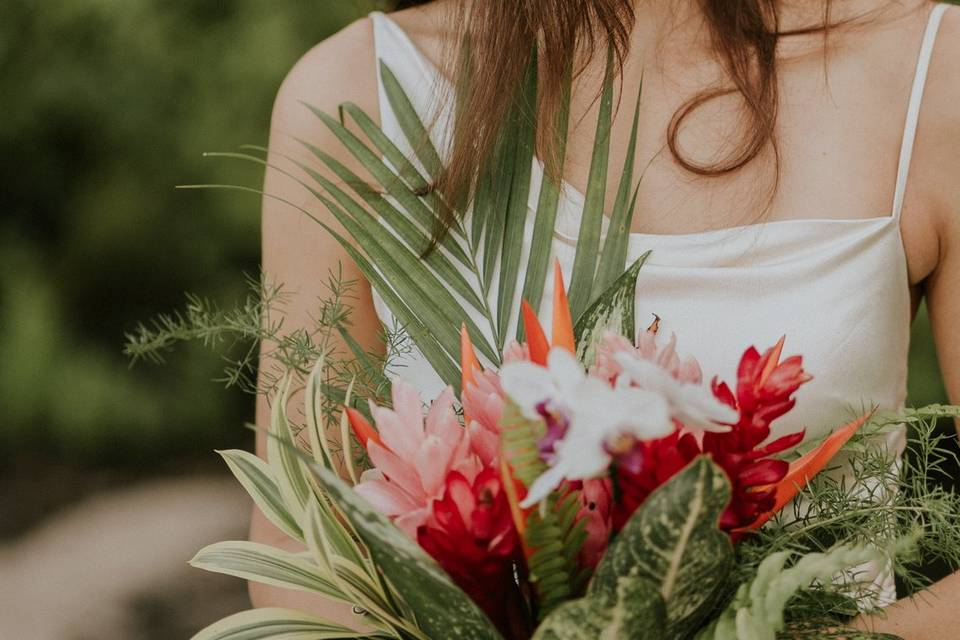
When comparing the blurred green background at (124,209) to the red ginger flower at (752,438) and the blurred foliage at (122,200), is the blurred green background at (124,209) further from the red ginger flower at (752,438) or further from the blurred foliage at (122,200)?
the red ginger flower at (752,438)

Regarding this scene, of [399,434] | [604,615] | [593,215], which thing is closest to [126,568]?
[593,215]

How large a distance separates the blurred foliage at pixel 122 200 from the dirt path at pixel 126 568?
0.18m

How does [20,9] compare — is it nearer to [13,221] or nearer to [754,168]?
[13,221]

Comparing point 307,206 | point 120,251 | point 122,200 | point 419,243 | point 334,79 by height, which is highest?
point 122,200

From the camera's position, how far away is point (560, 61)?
1.18m

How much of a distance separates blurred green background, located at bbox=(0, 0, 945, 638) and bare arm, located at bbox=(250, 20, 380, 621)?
1247mm

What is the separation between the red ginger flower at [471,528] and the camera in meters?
0.63

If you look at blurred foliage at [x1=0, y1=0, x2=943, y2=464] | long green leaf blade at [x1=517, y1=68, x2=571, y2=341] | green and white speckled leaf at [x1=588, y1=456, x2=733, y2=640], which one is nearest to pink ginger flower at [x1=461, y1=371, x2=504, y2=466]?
green and white speckled leaf at [x1=588, y1=456, x2=733, y2=640]

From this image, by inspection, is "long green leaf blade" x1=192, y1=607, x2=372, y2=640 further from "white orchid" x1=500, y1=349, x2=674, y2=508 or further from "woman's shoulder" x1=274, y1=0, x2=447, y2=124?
"woman's shoulder" x1=274, y1=0, x2=447, y2=124

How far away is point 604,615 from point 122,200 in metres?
2.32

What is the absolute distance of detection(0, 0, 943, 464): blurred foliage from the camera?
2.56 metres

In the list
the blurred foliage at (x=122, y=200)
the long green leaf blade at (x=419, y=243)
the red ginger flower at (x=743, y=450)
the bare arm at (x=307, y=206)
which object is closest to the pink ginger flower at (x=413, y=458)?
the red ginger flower at (x=743, y=450)

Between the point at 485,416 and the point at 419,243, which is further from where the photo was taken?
the point at 419,243

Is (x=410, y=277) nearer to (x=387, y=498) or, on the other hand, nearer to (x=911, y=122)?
(x=387, y=498)
